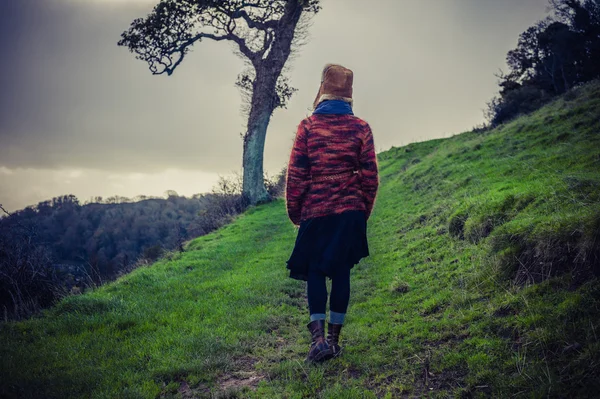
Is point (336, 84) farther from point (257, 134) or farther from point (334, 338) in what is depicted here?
point (257, 134)

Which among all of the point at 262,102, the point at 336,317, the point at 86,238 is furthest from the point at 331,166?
the point at 86,238

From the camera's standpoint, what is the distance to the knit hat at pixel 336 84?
4523 mm

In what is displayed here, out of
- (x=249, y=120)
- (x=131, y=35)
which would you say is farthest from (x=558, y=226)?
(x=131, y=35)

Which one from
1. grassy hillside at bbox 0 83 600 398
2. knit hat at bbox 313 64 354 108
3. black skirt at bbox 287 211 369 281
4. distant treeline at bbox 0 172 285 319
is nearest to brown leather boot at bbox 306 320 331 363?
grassy hillside at bbox 0 83 600 398

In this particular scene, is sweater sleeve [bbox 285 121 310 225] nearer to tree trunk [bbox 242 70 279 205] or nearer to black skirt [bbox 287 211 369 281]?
black skirt [bbox 287 211 369 281]

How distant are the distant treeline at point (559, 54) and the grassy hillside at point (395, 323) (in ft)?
67.6

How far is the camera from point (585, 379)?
2.82 m

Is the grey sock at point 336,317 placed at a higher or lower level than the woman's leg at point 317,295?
lower

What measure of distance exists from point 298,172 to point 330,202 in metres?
0.50

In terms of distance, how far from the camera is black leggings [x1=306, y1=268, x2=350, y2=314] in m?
4.16

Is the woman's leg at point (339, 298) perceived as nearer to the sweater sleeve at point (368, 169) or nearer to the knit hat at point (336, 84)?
the sweater sleeve at point (368, 169)

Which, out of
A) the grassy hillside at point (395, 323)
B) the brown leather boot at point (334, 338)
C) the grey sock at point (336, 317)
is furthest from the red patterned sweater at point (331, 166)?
the grassy hillside at point (395, 323)

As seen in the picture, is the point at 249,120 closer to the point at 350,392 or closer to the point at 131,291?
the point at 131,291

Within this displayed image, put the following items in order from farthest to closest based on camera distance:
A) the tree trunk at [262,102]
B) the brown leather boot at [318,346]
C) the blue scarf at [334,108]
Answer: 1. the tree trunk at [262,102]
2. the blue scarf at [334,108]
3. the brown leather boot at [318,346]
